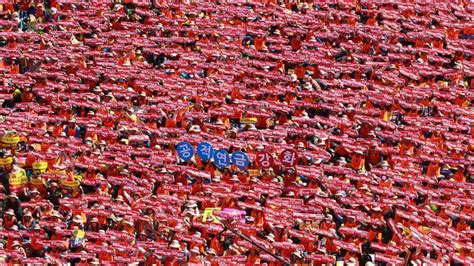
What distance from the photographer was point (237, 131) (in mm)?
57594

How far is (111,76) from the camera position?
200ft

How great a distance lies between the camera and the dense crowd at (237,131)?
172ft

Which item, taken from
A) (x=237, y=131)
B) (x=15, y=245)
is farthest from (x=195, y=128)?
(x=15, y=245)

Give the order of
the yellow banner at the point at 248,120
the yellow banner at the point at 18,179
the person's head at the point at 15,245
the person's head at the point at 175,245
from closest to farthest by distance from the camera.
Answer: the person's head at the point at 175,245 → the person's head at the point at 15,245 → the yellow banner at the point at 18,179 → the yellow banner at the point at 248,120

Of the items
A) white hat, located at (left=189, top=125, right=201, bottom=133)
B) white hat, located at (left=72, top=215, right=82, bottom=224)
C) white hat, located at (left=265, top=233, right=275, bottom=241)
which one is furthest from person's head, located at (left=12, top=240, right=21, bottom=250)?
white hat, located at (left=189, top=125, right=201, bottom=133)

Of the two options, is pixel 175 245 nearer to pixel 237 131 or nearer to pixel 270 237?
pixel 270 237

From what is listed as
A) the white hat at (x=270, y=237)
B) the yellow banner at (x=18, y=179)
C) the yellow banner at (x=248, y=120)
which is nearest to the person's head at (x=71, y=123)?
the yellow banner at (x=18, y=179)

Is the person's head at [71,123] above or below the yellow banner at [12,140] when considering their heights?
above

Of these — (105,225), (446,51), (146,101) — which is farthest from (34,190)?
(446,51)

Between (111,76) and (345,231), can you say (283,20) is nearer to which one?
(111,76)

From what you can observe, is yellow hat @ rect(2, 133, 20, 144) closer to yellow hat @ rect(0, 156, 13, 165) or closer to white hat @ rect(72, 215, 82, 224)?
yellow hat @ rect(0, 156, 13, 165)

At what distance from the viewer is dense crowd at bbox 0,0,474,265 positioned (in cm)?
5247

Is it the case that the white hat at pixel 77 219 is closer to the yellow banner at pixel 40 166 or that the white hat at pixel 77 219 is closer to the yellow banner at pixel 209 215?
the yellow banner at pixel 40 166

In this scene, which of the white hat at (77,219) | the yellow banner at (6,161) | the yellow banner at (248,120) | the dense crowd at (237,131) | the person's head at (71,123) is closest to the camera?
the dense crowd at (237,131)
